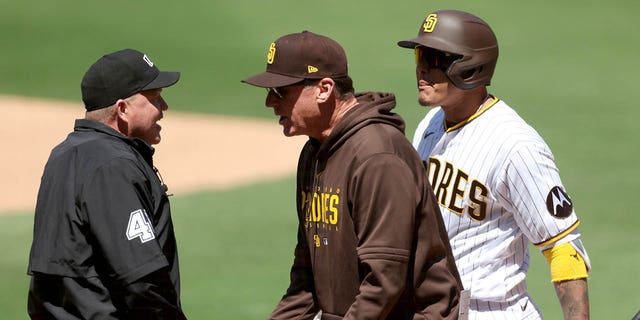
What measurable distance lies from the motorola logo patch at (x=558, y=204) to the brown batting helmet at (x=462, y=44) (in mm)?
655

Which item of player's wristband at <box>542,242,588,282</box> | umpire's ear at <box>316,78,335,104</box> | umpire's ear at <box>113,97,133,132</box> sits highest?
umpire's ear at <box>316,78,335,104</box>

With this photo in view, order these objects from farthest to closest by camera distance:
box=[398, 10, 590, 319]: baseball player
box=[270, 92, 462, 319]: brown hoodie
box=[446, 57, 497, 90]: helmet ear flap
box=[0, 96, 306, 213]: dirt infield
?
1. box=[0, 96, 306, 213]: dirt infield
2. box=[446, 57, 497, 90]: helmet ear flap
3. box=[398, 10, 590, 319]: baseball player
4. box=[270, 92, 462, 319]: brown hoodie

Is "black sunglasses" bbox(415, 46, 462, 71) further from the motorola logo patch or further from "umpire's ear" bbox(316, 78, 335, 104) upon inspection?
"umpire's ear" bbox(316, 78, 335, 104)

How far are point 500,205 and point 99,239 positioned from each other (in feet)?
5.95

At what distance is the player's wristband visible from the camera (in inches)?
192

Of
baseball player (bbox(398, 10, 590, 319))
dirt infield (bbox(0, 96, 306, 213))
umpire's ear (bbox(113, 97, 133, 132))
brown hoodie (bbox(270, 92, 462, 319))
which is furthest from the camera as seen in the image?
dirt infield (bbox(0, 96, 306, 213))

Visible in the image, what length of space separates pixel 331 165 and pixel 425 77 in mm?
1127

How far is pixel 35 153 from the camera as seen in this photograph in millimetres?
13508

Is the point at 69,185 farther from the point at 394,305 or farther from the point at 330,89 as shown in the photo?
the point at 394,305

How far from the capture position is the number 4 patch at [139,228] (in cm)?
444

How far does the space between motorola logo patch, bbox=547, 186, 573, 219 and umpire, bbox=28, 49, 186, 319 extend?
1684mm

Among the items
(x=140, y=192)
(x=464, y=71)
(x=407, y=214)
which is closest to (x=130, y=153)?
(x=140, y=192)

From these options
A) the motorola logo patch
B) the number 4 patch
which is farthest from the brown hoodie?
the motorola logo patch

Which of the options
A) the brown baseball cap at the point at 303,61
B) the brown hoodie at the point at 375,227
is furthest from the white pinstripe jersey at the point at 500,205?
the brown baseball cap at the point at 303,61
